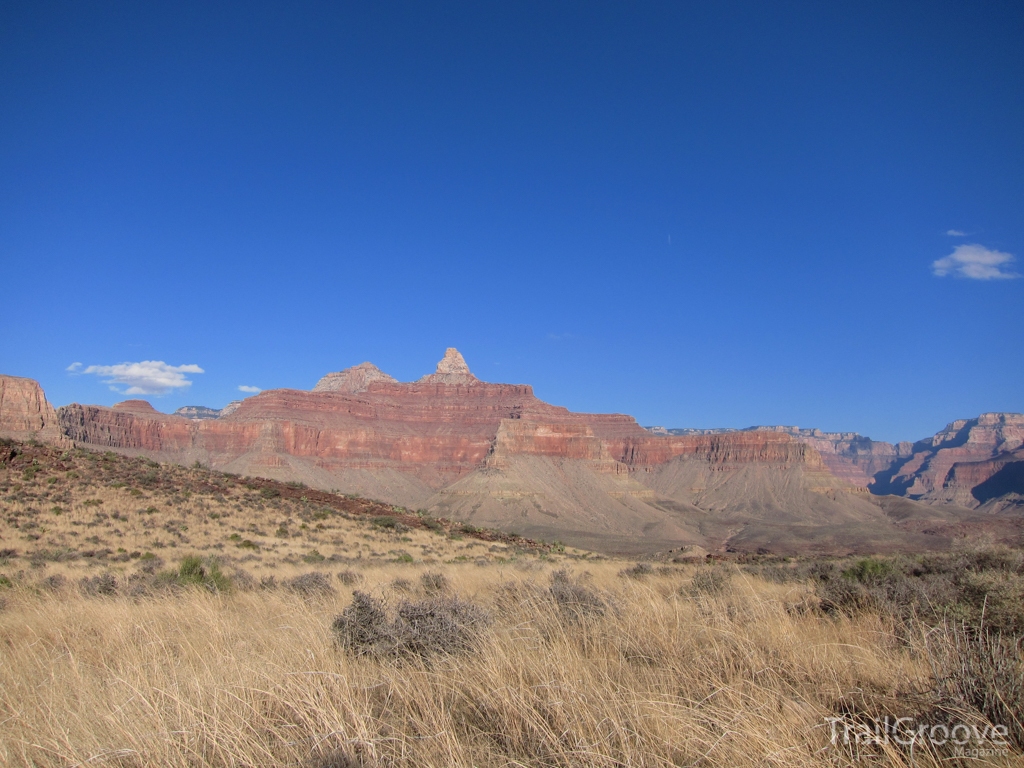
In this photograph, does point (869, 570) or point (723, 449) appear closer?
point (869, 570)

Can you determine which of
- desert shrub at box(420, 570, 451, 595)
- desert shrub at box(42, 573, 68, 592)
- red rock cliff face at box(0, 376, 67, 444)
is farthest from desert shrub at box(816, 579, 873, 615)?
red rock cliff face at box(0, 376, 67, 444)

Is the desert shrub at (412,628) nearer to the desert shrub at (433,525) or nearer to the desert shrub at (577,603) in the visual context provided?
the desert shrub at (577,603)

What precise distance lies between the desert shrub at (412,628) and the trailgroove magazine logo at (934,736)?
228 cm

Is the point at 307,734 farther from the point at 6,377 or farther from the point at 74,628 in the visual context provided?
the point at 6,377

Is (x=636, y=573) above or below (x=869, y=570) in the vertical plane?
below

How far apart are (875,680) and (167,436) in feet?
482

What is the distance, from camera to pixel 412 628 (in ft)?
15.2

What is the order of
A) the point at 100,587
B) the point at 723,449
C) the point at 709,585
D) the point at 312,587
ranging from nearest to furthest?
the point at 709,585 < the point at 312,587 < the point at 100,587 < the point at 723,449

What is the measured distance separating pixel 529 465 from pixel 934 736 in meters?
120

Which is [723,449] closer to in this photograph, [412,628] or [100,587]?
[100,587]

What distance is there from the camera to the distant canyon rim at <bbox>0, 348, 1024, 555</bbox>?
8994 cm

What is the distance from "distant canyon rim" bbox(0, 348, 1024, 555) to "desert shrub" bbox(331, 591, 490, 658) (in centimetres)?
6452

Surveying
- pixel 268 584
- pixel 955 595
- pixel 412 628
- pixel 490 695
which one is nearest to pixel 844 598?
pixel 955 595

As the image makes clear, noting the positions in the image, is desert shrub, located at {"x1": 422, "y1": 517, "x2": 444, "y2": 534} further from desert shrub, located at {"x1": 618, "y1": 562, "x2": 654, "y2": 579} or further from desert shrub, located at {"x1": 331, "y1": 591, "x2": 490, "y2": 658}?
desert shrub, located at {"x1": 331, "y1": 591, "x2": 490, "y2": 658}
